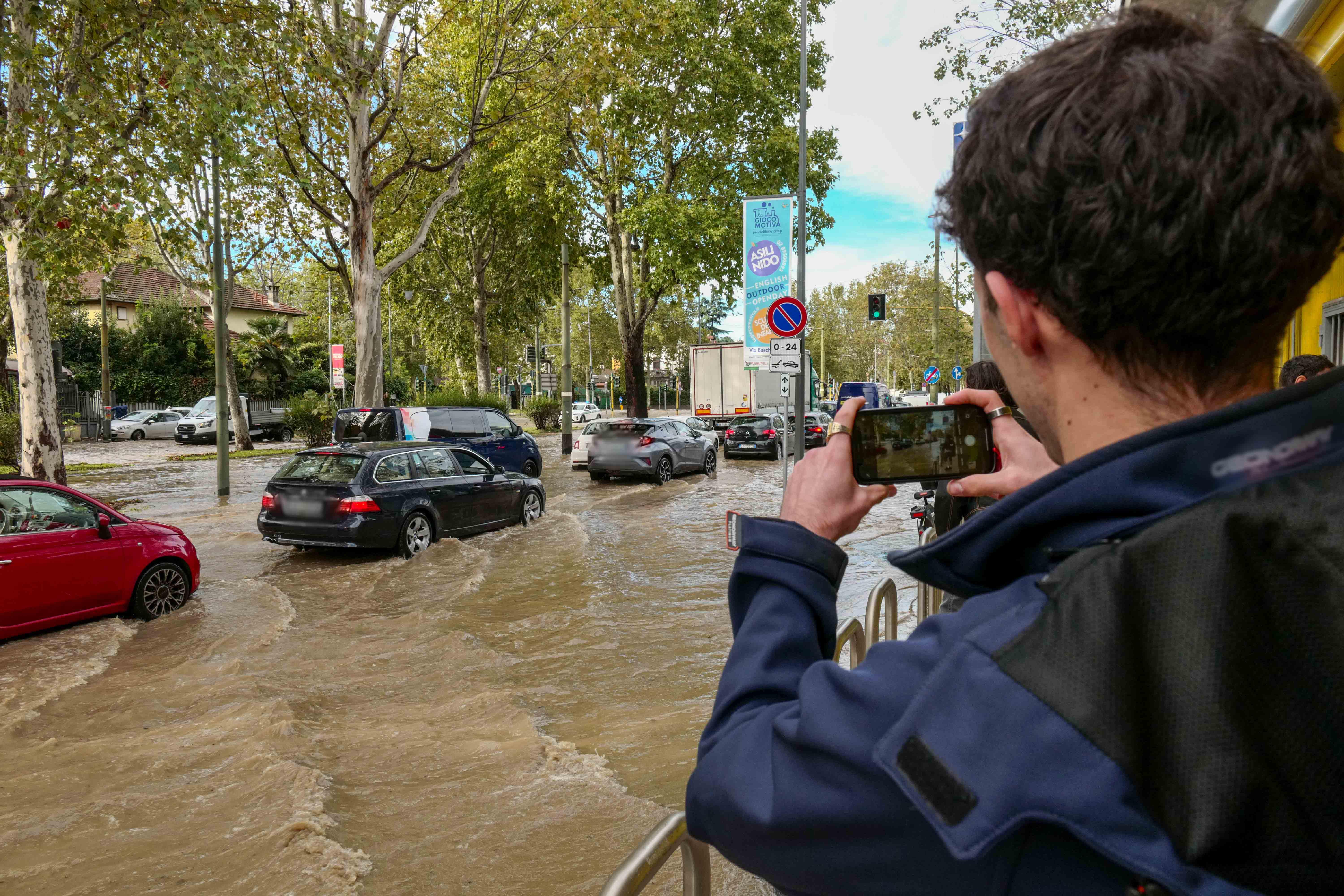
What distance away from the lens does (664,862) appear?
163cm

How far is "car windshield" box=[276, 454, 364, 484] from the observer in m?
11.4

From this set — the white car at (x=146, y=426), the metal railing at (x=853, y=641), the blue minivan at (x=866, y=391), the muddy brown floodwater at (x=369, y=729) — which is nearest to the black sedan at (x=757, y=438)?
the blue minivan at (x=866, y=391)

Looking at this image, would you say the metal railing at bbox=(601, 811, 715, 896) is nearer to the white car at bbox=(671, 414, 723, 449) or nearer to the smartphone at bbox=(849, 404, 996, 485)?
the smartphone at bbox=(849, 404, 996, 485)

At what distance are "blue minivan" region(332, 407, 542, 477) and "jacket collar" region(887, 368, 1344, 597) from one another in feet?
50.7

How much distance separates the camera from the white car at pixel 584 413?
172 ft

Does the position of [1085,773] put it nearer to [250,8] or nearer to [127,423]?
[250,8]

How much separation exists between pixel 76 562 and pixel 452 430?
11.3 m

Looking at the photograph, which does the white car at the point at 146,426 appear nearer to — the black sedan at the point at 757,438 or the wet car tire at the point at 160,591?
the black sedan at the point at 757,438

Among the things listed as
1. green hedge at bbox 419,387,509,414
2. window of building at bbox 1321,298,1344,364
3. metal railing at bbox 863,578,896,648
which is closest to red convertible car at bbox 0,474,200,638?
metal railing at bbox 863,578,896,648

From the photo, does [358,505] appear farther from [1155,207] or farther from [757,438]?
[757,438]

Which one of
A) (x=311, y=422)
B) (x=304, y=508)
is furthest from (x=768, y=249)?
(x=311, y=422)

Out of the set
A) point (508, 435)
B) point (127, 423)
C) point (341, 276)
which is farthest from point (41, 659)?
point (127, 423)

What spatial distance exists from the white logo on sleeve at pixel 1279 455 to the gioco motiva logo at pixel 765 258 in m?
17.8

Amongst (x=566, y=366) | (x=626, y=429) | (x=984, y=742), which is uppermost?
(x=566, y=366)
